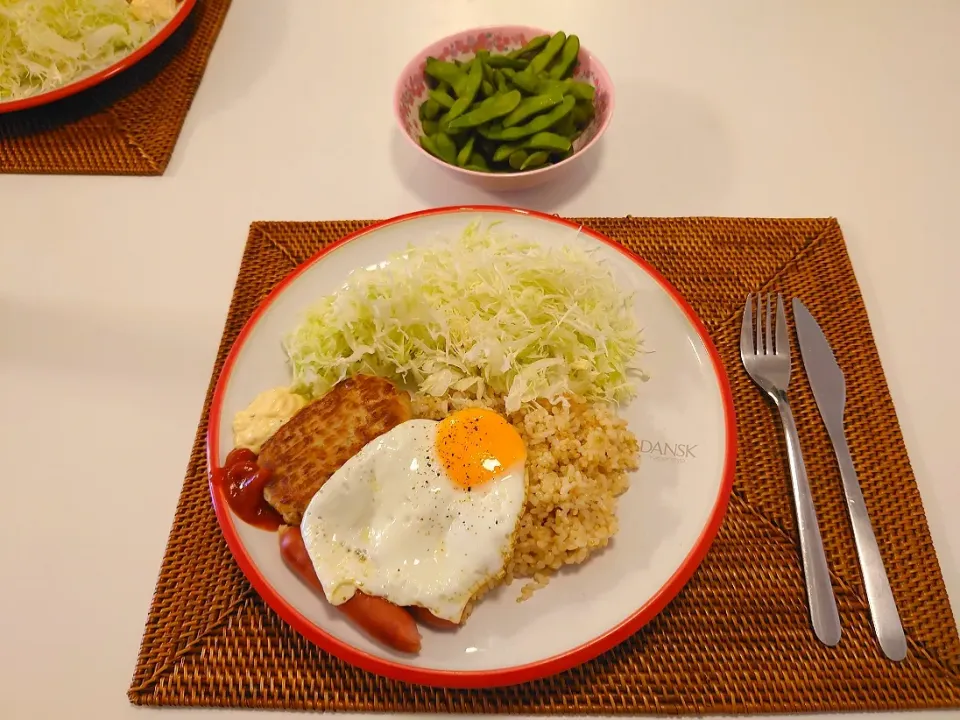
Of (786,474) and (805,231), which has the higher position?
(805,231)

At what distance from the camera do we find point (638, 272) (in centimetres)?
196

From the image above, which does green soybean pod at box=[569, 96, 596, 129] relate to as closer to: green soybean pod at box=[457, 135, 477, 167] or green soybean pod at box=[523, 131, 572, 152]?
green soybean pod at box=[523, 131, 572, 152]

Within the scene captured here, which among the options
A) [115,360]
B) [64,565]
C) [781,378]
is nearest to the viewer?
[64,565]

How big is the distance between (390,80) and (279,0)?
85 centimetres

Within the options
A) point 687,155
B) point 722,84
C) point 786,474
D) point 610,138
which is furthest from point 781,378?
point 722,84

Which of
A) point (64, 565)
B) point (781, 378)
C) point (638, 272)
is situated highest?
point (638, 272)

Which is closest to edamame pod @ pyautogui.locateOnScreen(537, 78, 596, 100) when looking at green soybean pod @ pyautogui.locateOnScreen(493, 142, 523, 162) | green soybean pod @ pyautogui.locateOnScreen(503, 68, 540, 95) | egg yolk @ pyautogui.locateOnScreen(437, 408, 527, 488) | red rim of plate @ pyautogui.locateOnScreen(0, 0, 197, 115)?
green soybean pod @ pyautogui.locateOnScreen(503, 68, 540, 95)

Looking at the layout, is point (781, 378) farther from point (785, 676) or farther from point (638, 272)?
point (785, 676)

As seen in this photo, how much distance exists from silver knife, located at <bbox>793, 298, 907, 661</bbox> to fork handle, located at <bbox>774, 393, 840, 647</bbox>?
0.31 ft

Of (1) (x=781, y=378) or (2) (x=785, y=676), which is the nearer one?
(2) (x=785, y=676)

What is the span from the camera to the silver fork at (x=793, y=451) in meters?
1.53

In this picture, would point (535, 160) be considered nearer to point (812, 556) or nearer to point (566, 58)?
point (566, 58)

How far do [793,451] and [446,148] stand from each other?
1.48 meters

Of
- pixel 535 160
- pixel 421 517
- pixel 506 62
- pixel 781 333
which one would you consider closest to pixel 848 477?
pixel 781 333
